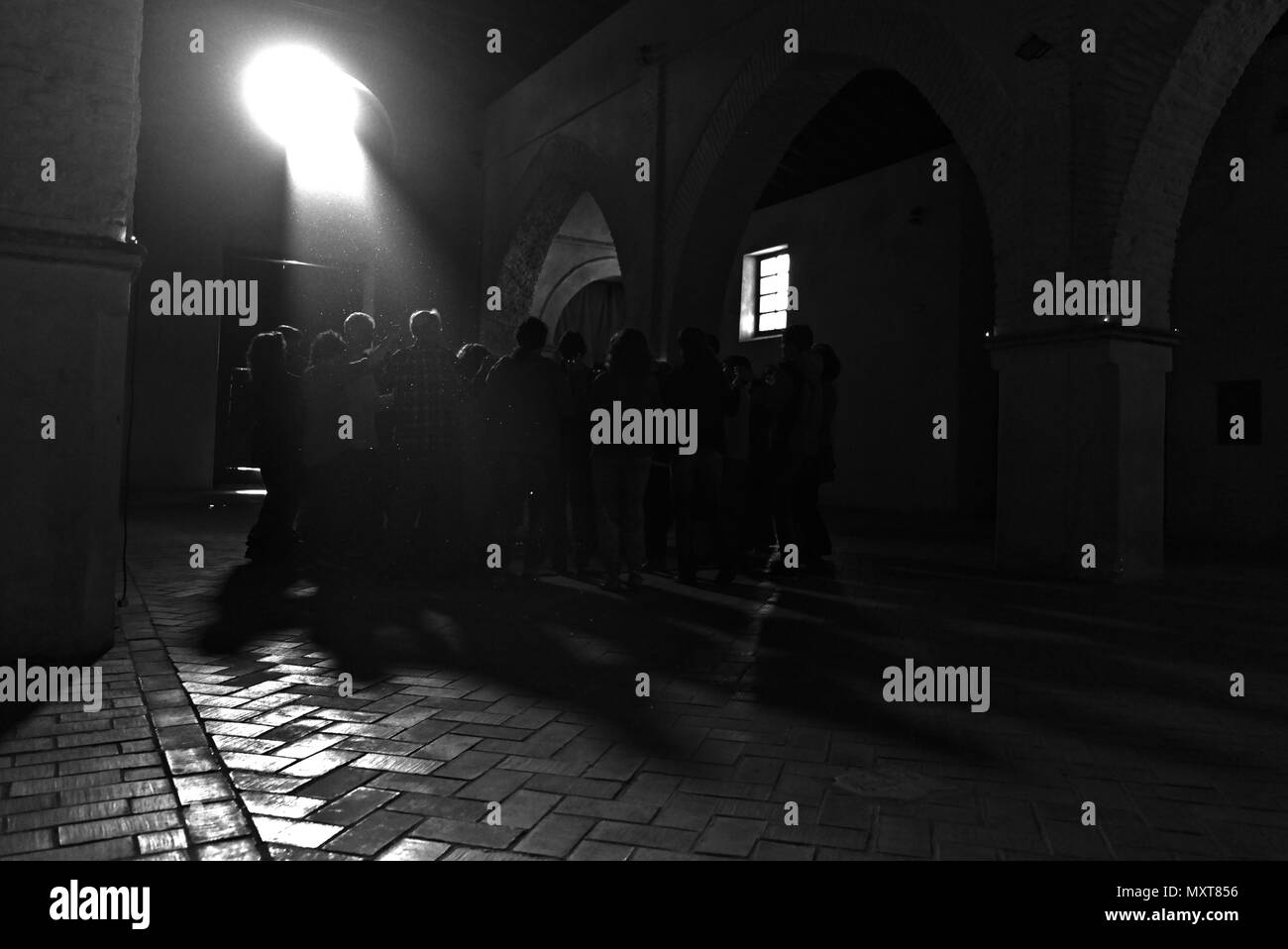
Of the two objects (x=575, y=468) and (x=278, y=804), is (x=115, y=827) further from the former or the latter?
(x=575, y=468)

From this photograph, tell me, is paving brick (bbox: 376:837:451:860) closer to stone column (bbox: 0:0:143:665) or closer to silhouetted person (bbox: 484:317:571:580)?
stone column (bbox: 0:0:143:665)

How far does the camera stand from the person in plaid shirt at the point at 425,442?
260 inches

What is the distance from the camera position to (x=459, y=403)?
6840 mm

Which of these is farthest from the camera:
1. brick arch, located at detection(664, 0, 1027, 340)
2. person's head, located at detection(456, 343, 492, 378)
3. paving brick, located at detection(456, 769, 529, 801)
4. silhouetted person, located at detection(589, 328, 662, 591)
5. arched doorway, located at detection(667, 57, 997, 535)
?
arched doorway, located at detection(667, 57, 997, 535)

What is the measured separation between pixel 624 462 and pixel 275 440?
2.54m

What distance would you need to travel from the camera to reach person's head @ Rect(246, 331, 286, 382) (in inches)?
272

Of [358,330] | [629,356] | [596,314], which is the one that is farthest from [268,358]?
[596,314]

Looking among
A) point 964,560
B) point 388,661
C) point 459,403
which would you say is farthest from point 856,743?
point 964,560

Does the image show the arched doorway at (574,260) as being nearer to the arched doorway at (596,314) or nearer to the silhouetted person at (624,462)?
the arched doorway at (596,314)

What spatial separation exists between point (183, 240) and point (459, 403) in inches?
414

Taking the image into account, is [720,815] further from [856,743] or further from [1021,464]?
[1021,464]

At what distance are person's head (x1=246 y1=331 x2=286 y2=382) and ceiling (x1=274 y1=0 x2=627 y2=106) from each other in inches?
343

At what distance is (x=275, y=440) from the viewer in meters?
6.91

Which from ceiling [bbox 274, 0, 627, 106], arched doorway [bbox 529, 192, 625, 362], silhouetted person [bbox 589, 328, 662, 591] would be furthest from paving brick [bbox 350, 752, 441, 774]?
arched doorway [bbox 529, 192, 625, 362]
